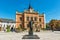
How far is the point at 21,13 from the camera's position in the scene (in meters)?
43.2

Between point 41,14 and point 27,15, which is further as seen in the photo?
point 41,14

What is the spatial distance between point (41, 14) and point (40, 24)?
4.10 meters

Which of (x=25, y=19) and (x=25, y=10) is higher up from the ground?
(x=25, y=10)

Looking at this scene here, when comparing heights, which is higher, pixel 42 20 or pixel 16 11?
pixel 16 11

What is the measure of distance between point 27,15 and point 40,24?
5.92 metres

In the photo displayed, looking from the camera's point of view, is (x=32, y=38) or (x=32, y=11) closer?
(x=32, y=38)

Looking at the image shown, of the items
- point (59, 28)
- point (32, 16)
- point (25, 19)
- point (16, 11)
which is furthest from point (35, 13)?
point (59, 28)

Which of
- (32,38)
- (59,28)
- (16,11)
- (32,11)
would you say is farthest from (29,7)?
(32,38)

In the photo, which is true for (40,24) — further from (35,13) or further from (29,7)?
(29,7)

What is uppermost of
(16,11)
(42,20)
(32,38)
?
(16,11)

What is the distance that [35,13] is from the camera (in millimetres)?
43094

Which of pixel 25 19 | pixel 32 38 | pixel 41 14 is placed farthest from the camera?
pixel 41 14

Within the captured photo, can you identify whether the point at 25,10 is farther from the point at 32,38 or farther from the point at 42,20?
the point at 32,38

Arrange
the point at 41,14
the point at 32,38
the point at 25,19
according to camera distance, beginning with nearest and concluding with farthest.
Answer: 1. the point at 32,38
2. the point at 25,19
3. the point at 41,14
